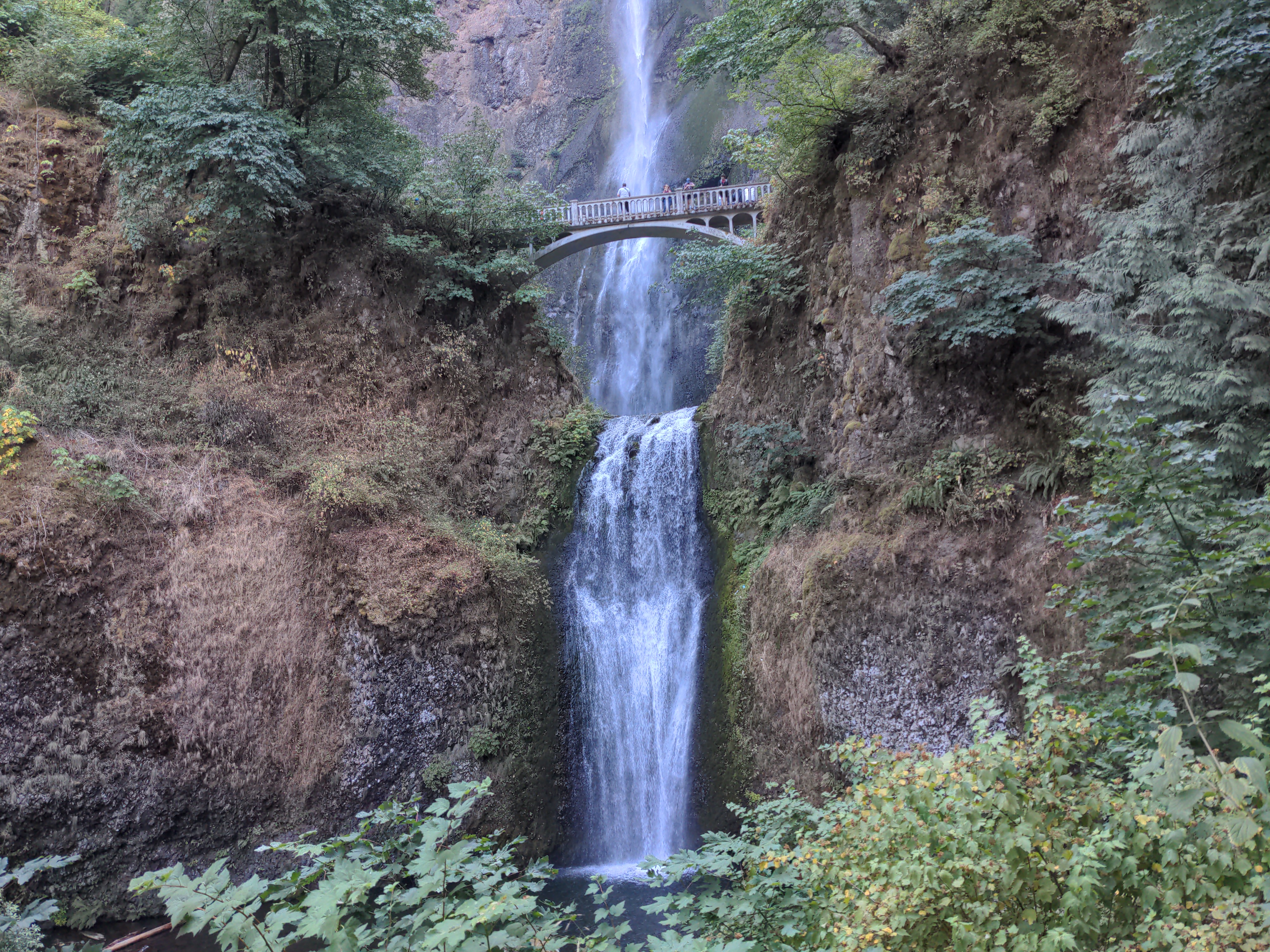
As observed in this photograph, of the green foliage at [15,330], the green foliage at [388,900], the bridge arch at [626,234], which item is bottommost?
the green foliage at [388,900]

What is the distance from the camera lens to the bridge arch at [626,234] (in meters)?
18.6

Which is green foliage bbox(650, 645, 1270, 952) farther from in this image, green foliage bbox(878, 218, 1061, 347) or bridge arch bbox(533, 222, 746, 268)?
Answer: bridge arch bbox(533, 222, 746, 268)

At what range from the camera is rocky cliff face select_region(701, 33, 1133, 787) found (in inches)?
344

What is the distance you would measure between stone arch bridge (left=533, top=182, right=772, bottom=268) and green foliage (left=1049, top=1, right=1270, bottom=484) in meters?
11.2

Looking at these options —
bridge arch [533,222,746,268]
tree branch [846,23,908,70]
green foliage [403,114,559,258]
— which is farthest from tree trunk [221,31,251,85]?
tree branch [846,23,908,70]

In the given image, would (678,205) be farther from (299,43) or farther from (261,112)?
(261,112)

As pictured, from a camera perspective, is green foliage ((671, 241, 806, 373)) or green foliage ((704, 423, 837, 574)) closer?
green foliage ((704, 423, 837, 574))

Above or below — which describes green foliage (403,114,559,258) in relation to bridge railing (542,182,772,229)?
below

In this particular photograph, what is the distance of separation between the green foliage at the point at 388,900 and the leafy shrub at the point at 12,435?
10.3 m

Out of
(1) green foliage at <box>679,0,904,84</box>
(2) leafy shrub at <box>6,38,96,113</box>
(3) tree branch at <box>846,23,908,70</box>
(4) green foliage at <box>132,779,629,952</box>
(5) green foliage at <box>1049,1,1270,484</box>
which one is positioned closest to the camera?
(4) green foliage at <box>132,779,629,952</box>

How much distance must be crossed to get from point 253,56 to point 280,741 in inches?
513

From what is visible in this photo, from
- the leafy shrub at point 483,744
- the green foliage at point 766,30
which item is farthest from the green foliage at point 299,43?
the leafy shrub at point 483,744

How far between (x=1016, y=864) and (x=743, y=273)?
11.9m

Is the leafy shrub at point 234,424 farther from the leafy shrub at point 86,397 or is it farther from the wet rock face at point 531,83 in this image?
the wet rock face at point 531,83
